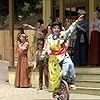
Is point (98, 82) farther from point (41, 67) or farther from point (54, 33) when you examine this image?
point (54, 33)

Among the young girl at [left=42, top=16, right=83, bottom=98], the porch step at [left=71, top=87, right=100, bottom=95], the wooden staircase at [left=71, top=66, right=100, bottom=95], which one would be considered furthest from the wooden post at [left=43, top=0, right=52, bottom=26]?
the young girl at [left=42, top=16, right=83, bottom=98]

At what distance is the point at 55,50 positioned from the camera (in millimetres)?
9594

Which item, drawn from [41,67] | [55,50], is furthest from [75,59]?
[55,50]

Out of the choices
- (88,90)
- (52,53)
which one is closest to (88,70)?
(88,90)

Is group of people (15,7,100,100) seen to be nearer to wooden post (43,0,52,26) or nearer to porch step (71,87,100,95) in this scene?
porch step (71,87,100,95)

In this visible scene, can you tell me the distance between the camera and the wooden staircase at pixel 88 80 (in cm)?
1190

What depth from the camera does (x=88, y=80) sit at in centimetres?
1226

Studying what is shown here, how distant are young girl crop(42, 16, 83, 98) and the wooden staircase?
7.80 ft

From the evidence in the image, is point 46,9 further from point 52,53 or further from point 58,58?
point 58,58

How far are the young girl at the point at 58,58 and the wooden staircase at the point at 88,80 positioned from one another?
7.80 feet

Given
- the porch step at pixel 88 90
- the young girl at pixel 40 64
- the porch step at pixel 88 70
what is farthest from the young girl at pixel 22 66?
the porch step at pixel 88 90

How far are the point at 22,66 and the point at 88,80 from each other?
2793 mm

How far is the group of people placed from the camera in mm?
9555

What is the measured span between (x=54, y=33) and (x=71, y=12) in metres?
6.02
